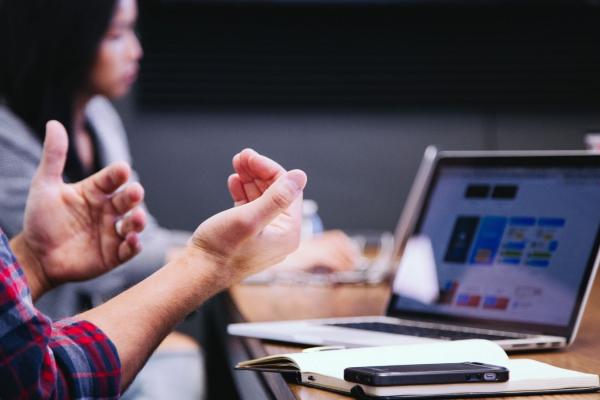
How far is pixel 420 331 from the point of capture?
129 cm

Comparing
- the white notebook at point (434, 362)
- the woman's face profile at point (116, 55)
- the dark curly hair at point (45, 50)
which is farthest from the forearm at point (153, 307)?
the woman's face profile at point (116, 55)

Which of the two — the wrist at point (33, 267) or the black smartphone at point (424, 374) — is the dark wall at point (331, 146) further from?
the black smartphone at point (424, 374)

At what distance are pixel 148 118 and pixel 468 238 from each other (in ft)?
7.65

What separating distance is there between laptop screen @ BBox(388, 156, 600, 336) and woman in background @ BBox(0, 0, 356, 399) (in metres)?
0.74

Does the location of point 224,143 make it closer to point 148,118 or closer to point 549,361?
point 148,118

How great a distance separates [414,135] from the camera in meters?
3.64

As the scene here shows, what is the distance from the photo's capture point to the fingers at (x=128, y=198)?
4.80 feet

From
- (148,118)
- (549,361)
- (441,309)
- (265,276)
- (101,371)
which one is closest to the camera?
(101,371)

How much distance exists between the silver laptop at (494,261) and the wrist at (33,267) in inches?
15.1

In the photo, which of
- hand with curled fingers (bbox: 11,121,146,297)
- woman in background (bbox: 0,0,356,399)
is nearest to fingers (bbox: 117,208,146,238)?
hand with curled fingers (bbox: 11,121,146,297)

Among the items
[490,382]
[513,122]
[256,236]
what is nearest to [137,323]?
[256,236]

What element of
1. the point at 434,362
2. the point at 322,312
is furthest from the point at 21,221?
the point at 434,362

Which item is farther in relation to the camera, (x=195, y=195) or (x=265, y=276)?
(x=195, y=195)

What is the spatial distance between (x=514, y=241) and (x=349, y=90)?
2311 mm
